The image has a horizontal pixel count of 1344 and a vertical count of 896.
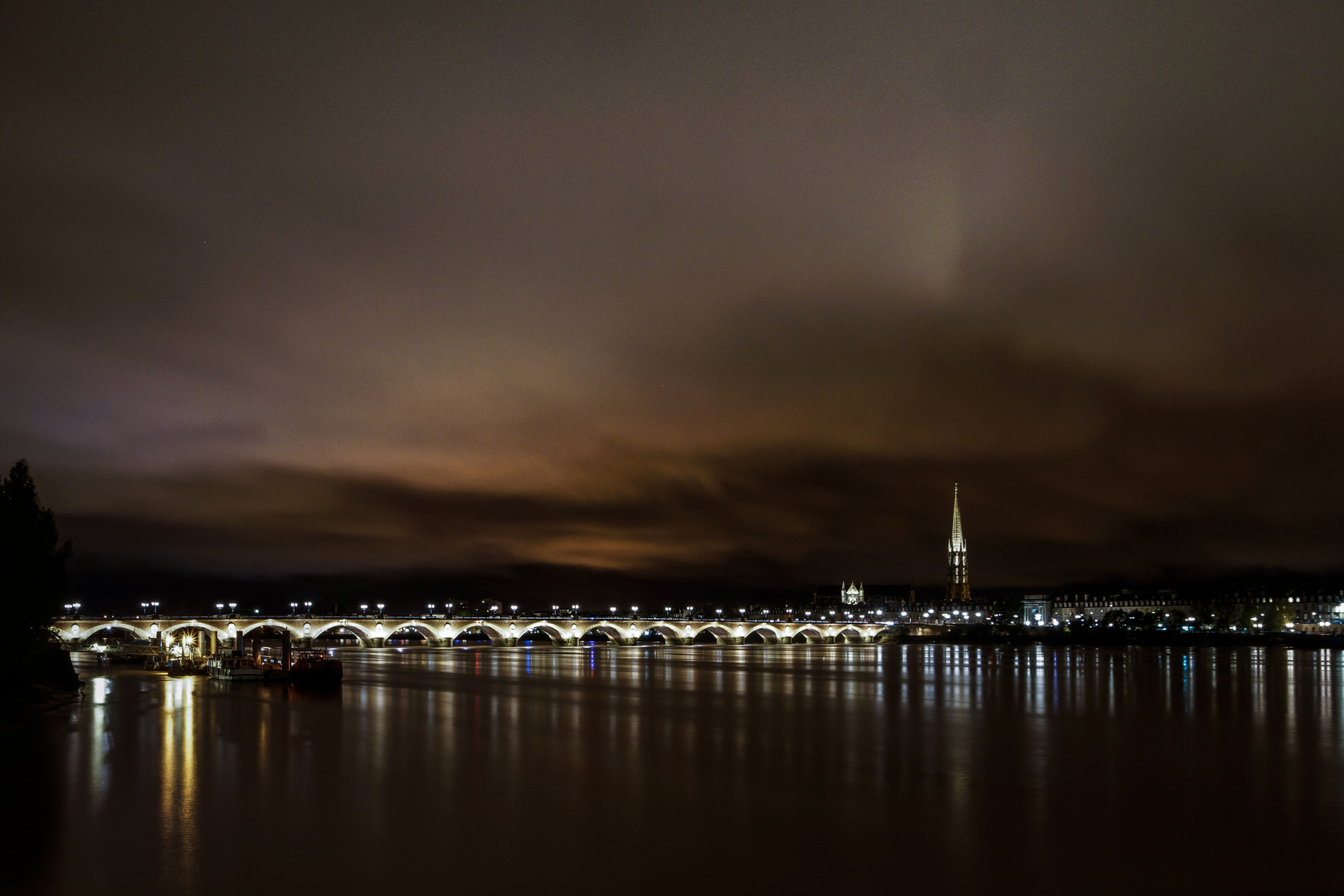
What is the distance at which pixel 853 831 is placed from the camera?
64.9ft

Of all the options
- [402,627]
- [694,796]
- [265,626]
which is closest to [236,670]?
[694,796]

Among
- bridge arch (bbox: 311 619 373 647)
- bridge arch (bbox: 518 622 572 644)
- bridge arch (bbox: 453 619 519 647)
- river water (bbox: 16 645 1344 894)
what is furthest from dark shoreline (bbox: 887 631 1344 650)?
river water (bbox: 16 645 1344 894)

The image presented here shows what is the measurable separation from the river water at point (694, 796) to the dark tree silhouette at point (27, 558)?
214 inches

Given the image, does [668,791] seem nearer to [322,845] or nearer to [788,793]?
[788,793]

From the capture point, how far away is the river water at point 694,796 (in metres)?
17.0

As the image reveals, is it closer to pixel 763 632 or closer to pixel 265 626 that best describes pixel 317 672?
pixel 265 626

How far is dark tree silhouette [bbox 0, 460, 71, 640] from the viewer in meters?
42.4

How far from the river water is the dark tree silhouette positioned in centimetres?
544

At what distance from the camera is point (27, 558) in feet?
157

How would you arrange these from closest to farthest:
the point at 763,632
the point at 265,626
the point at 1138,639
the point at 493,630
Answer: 1. the point at 265,626
2. the point at 1138,639
3. the point at 493,630
4. the point at 763,632

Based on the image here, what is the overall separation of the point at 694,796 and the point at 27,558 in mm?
39194

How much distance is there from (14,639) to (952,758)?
121 feet

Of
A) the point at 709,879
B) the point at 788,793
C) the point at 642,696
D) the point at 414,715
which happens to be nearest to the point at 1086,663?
the point at 642,696

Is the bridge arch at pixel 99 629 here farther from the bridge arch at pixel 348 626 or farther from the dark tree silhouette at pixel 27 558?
the dark tree silhouette at pixel 27 558
